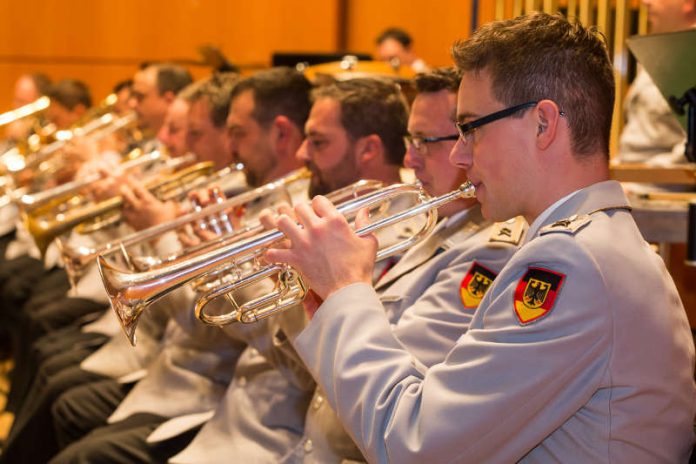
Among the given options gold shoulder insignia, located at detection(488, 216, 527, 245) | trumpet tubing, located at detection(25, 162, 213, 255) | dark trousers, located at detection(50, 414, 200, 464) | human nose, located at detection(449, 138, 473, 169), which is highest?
human nose, located at detection(449, 138, 473, 169)

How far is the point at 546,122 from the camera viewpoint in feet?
5.14

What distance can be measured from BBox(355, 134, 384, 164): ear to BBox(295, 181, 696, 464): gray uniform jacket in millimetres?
1361

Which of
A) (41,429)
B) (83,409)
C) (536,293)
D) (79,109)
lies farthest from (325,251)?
(79,109)

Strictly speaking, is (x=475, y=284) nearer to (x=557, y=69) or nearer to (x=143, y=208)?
(x=557, y=69)

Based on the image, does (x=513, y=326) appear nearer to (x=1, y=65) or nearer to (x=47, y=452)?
(x=47, y=452)

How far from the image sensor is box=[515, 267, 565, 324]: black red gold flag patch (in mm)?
1387

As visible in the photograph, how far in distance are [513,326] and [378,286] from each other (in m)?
0.87

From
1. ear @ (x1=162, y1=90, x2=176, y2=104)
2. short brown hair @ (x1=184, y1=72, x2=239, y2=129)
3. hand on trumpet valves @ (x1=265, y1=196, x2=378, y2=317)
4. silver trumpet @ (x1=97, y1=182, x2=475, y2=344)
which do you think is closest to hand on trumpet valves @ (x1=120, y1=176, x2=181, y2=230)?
short brown hair @ (x1=184, y1=72, x2=239, y2=129)

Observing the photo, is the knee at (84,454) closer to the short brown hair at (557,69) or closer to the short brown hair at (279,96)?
the short brown hair at (279,96)

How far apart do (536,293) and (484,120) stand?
1.17 ft

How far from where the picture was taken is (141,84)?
5.42 metres

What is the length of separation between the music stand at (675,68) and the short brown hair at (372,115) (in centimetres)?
72

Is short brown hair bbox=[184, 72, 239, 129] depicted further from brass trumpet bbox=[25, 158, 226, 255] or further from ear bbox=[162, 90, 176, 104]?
ear bbox=[162, 90, 176, 104]

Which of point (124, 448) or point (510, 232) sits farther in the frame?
point (124, 448)
